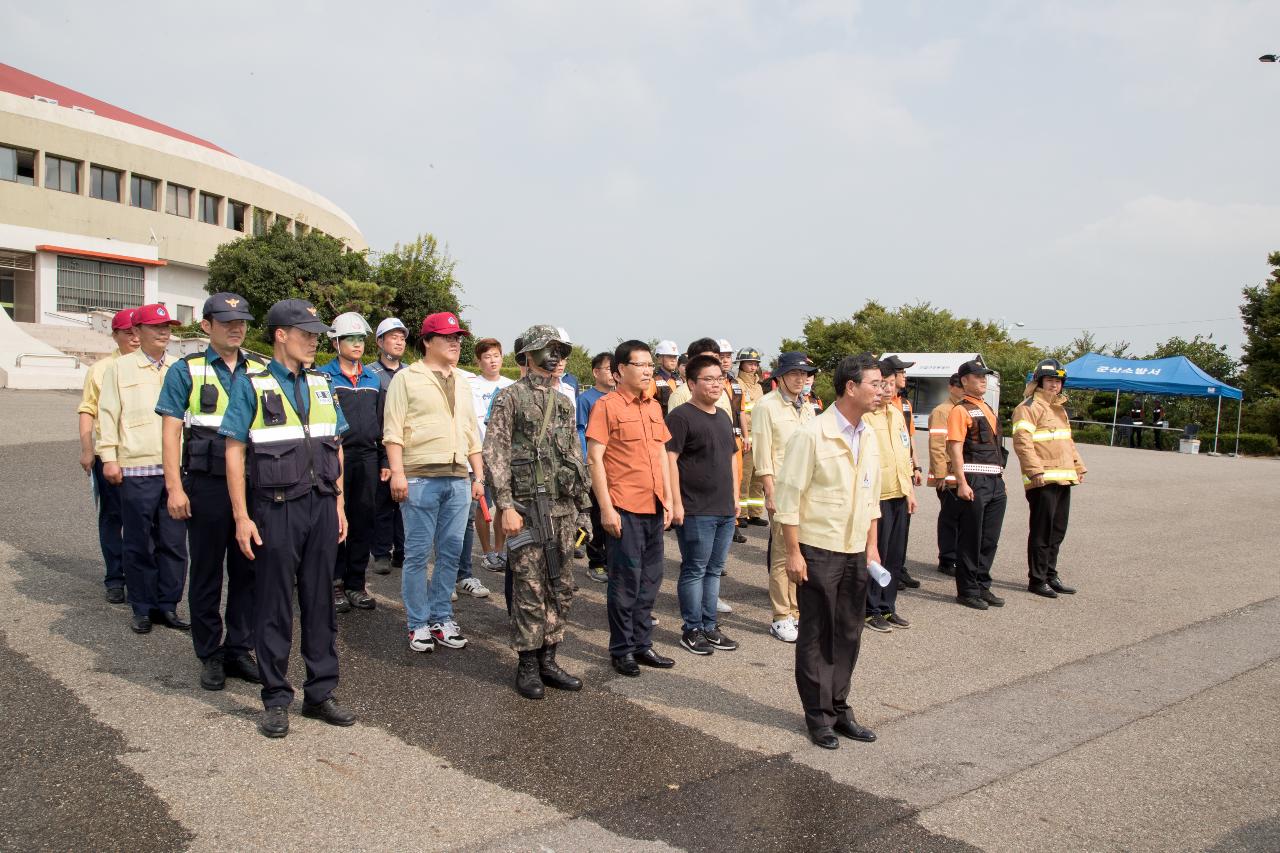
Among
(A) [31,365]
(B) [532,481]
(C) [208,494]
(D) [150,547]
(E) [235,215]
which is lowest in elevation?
(D) [150,547]

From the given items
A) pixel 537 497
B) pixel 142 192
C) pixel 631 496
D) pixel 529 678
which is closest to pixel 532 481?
pixel 537 497

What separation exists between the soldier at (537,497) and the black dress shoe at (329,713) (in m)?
0.99

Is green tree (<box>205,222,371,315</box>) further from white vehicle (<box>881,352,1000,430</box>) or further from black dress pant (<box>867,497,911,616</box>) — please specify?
black dress pant (<box>867,497,911,616</box>)

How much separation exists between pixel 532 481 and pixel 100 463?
3530 mm

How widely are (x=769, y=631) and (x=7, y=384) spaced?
26.2 m

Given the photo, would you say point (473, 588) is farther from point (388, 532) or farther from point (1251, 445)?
point (1251, 445)

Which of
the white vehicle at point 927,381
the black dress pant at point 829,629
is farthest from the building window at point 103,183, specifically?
the black dress pant at point 829,629

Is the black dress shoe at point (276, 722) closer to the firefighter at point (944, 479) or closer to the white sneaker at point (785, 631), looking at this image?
the white sneaker at point (785, 631)

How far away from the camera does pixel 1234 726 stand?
4.81 m

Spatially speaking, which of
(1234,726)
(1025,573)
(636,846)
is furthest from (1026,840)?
(1025,573)

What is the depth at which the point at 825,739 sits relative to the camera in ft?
14.3

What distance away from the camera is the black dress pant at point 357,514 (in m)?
6.57

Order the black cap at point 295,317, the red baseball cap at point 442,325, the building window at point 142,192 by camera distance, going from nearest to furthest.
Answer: the black cap at point 295,317 < the red baseball cap at point 442,325 < the building window at point 142,192

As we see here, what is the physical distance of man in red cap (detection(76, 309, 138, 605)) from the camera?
613 centimetres
